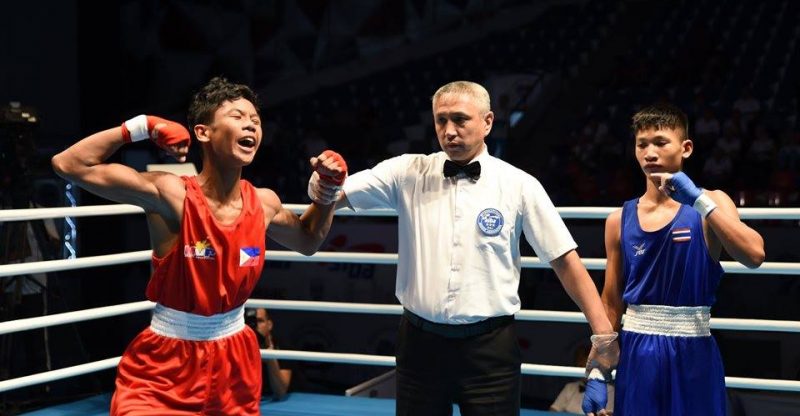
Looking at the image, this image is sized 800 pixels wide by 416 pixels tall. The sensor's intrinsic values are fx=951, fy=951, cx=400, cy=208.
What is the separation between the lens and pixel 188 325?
2525 millimetres

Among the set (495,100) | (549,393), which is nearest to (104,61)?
(495,100)

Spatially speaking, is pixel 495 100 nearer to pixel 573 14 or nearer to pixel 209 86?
pixel 573 14

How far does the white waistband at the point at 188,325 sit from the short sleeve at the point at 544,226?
88cm

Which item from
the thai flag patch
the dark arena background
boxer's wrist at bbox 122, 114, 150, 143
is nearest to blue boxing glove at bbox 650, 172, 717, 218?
the thai flag patch

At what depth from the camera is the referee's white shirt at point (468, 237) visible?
259 centimetres

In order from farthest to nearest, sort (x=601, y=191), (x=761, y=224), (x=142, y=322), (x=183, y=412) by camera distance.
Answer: (x=142, y=322), (x=601, y=191), (x=761, y=224), (x=183, y=412)

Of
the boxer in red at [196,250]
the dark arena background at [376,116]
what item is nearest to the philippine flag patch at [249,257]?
the boxer in red at [196,250]

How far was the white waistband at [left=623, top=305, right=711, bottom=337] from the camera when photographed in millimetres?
2693

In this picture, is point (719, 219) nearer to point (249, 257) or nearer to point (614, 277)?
point (614, 277)

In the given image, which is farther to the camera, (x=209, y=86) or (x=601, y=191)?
(x=601, y=191)

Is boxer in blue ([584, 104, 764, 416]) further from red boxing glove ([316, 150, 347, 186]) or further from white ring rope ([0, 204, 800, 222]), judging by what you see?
red boxing glove ([316, 150, 347, 186])

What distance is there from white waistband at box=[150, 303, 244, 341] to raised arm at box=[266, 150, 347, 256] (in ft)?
1.15

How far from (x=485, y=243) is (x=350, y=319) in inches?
181

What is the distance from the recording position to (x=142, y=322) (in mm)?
9039
